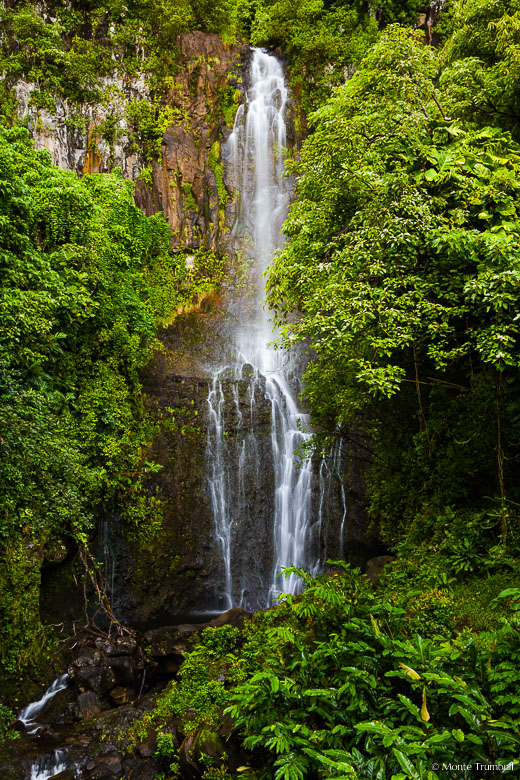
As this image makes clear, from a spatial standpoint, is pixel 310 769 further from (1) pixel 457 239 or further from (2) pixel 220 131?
(2) pixel 220 131

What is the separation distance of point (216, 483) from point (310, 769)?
30.2 feet

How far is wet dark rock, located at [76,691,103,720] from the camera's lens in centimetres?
701

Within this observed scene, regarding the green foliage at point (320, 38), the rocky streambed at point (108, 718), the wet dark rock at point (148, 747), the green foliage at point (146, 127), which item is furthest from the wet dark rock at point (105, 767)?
the green foliage at point (320, 38)

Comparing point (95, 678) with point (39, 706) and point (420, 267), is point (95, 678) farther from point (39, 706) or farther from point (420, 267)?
point (420, 267)

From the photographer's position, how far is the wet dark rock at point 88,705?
276 inches

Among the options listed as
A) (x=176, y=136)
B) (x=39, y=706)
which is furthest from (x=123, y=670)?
(x=176, y=136)

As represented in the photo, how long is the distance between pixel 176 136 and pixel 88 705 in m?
17.7

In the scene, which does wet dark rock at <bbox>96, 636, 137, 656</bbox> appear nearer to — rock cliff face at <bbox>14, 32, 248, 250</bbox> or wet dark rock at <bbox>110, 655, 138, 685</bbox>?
wet dark rock at <bbox>110, 655, 138, 685</bbox>

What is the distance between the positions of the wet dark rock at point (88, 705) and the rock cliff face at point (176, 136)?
1370cm

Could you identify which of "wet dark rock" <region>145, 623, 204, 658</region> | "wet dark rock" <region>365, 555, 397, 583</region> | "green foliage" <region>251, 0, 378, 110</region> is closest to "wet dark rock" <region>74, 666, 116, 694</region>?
"wet dark rock" <region>145, 623, 204, 658</region>

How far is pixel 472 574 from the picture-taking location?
17.6ft

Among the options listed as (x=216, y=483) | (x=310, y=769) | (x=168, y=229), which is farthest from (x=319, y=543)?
(x=168, y=229)

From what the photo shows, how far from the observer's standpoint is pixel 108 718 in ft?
22.5

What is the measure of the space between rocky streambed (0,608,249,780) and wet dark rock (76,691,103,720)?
13 mm
